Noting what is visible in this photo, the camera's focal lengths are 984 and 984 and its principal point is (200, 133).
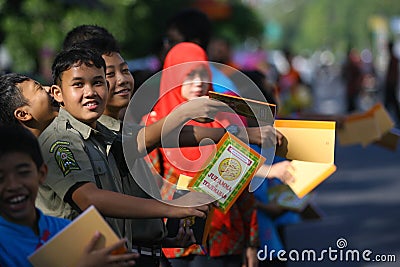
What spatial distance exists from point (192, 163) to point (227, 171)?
46cm

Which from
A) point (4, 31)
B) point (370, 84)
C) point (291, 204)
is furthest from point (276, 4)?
point (291, 204)

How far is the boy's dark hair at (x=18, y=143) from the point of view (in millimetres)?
2814

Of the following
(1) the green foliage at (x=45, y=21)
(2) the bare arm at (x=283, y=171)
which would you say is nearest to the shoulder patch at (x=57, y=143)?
(2) the bare arm at (x=283, y=171)

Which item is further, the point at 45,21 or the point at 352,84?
the point at 352,84

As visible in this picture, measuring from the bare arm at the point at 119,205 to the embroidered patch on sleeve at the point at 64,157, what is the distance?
0.24 ft

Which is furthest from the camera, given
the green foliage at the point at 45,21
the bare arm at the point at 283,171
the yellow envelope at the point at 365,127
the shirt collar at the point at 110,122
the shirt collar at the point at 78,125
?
the green foliage at the point at 45,21

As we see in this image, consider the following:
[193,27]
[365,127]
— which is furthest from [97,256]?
[365,127]

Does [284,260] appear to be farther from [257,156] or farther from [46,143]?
[46,143]

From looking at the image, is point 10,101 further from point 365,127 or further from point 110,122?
point 365,127

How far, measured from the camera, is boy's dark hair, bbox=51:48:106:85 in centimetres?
343

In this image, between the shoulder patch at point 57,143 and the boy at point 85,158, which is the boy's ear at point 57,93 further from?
the shoulder patch at point 57,143

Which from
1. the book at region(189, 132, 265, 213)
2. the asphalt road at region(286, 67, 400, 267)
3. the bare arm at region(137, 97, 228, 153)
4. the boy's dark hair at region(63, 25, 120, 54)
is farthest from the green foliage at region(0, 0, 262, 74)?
the book at region(189, 132, 265, 213)

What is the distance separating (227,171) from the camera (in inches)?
140

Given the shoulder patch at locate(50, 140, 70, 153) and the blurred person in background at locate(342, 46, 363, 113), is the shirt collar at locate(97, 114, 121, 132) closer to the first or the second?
the shoulder patch at locate(50, 140, 70, 153)
